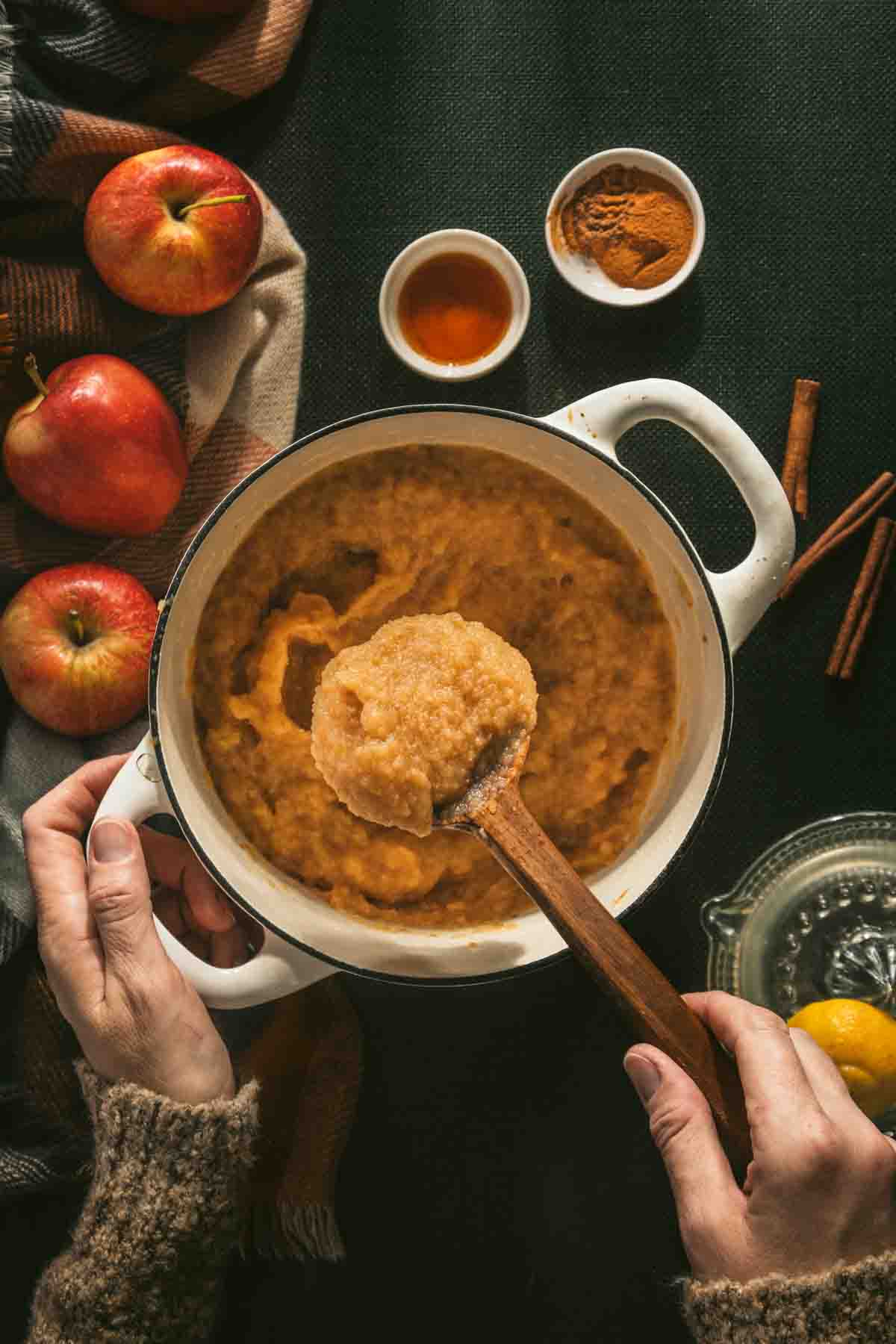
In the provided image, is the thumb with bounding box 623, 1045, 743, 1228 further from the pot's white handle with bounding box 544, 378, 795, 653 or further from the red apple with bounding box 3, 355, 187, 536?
the red apple with bounding box 3, 355, 187, 536

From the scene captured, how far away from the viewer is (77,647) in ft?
5.35

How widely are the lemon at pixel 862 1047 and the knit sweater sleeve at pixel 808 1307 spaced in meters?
0.28

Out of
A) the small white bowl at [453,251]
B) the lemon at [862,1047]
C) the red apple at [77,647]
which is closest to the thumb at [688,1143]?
the lemon at [862,1047]

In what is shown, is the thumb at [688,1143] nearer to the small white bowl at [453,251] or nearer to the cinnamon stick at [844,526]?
the cinnamon stick at [844,526]

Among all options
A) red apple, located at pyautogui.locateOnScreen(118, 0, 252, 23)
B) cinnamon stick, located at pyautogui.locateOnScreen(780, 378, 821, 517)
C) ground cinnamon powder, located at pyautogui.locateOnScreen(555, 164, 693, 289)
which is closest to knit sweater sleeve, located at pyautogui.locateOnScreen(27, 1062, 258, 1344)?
cinnamon stick, located at pyautogui.locateOnScreen(780, 378, 821, 517)

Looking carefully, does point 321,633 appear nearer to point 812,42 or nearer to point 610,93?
point 610,93

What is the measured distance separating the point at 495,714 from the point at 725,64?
1.11m

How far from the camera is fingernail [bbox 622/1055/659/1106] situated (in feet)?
4.10

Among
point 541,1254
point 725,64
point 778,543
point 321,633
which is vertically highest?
point 725,64

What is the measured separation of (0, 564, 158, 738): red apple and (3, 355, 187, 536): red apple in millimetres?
95

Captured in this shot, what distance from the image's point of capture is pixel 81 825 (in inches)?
62.2

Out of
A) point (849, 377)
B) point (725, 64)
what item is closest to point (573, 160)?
point (725, 64)

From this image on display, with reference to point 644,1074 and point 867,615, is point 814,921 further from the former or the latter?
point 644,1074

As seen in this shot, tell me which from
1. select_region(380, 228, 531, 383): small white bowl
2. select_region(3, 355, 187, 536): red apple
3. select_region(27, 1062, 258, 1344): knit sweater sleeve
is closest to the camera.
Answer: select_region(27, 1062, 258, 1344): knit sweater sleeve
